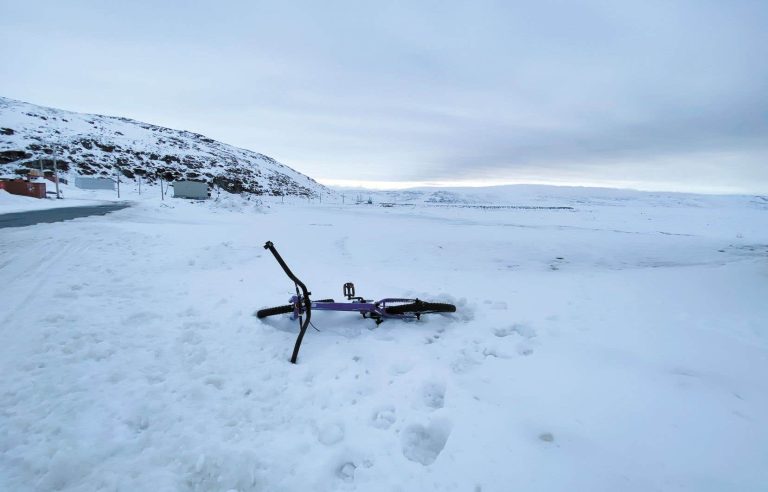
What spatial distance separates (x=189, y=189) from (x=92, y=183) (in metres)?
16.1

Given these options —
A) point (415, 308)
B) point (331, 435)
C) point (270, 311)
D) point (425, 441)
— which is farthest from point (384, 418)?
point (270, 311)

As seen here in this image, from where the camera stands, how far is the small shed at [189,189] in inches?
2242

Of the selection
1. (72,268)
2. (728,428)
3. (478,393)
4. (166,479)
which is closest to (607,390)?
(728,428)

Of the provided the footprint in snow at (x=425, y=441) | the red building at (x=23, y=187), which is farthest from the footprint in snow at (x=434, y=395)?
the red building at (x=23, y=187)

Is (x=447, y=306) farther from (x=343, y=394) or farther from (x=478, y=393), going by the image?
(x=343, y=394)

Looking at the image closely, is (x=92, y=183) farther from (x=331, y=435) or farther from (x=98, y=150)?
(x=331, y=435)

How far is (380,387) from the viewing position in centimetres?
426

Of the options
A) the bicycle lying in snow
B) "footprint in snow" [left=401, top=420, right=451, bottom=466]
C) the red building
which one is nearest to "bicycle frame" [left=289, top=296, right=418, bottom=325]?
the bicycle lying in snow

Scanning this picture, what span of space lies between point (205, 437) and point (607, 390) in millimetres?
4358

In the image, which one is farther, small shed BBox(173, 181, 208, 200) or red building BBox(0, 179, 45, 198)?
small shed BBox(173, 181, 208, 200)

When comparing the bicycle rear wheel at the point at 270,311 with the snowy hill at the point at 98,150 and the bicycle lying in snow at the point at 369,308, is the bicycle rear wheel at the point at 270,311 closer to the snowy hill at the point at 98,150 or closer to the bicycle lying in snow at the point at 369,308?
the bicycle lying in snow at the point at 369,308

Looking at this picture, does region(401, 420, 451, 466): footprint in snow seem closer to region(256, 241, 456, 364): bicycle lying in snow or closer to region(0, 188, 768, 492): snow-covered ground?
region(0, 188, 768, 492): snow-covered ground

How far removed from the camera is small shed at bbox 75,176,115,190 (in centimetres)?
5616

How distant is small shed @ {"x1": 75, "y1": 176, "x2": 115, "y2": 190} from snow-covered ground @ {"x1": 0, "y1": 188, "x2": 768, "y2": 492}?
63921mm
